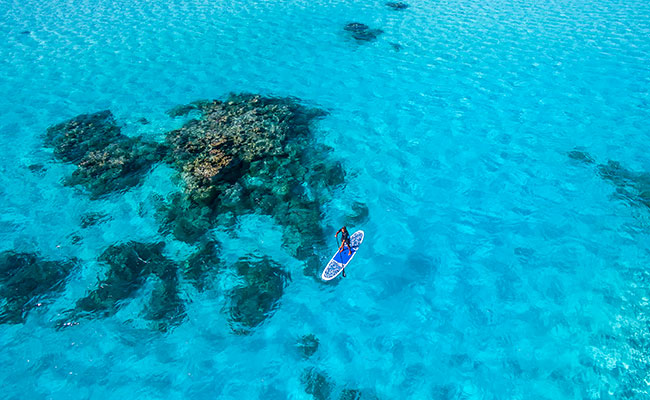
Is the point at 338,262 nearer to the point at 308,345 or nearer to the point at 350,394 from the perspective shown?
the point at 308,345

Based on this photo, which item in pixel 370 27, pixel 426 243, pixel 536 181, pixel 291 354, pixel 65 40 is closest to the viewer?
pixel 291 354

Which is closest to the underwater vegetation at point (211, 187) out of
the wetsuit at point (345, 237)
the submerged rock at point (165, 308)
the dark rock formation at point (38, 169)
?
the submerged rock at point (165, 308)

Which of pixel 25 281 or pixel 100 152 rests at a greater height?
pixel 100 152

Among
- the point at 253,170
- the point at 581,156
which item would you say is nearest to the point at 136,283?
the point at 253,170

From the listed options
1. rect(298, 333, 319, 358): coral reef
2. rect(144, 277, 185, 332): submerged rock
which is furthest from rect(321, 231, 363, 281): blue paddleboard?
rect(144, 277, 185, 332): submerged rock

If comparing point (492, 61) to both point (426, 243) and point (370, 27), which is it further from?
point (426, 243)

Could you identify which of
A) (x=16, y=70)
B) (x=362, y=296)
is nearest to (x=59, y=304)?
(x=362, y=296)

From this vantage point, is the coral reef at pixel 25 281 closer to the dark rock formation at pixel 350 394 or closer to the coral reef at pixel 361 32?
the dark rock formation at pixel 350 394
